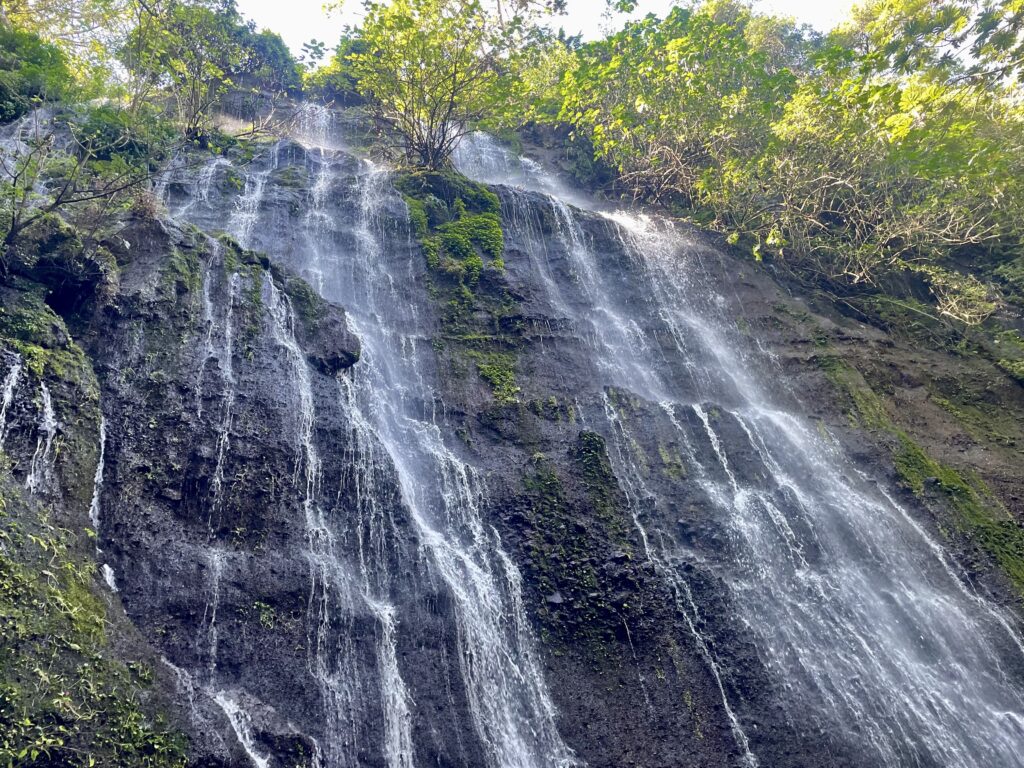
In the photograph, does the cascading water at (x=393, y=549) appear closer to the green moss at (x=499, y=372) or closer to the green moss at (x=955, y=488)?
the green moss at (x=499, y=372)

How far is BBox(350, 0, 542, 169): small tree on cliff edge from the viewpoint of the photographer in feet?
49.5

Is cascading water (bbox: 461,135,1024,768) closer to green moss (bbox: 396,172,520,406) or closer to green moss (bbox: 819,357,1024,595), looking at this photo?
green moss (bbox: 819,357,1024,595)

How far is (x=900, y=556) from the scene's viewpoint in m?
9.43

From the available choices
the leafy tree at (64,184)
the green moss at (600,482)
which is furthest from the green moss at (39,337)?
the green moss at (600,482)

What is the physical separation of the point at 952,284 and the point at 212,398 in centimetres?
1559

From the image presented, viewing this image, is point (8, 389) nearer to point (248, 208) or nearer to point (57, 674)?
point (57, 674)

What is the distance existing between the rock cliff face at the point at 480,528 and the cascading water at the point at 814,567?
42 mm

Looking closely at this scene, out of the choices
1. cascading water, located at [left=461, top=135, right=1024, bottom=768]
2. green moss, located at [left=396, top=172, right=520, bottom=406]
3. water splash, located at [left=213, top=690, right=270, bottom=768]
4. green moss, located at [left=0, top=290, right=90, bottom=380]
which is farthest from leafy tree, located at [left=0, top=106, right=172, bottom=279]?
cascading water, located at [left=461, top=135, right=1024, bottom=768]

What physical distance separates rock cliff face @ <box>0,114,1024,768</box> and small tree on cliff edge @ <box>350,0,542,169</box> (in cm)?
608

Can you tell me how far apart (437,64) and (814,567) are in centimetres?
1421

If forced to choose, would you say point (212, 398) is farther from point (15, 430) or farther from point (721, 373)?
point (721, 373)

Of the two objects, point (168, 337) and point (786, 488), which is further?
point (786, 488)

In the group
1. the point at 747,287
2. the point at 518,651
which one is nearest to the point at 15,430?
the point at 518,651

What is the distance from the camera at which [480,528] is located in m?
8.70
